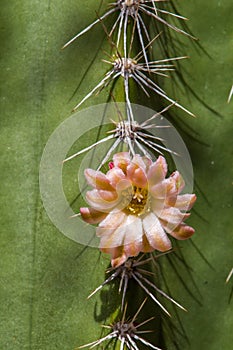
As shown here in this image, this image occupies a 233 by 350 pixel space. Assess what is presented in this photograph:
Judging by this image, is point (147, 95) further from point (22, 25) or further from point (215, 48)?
point (22, 25)

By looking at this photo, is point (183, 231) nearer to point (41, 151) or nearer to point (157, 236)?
point (157, 236)

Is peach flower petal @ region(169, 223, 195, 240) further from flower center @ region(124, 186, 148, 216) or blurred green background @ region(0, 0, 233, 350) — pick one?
blurred green background @ region(0, 0, 233, 350)

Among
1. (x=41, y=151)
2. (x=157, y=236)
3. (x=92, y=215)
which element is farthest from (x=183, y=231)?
(x=41, y=151)

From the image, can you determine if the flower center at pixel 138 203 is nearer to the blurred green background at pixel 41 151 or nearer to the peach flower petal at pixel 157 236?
the peach flower petal at pixel 157 236

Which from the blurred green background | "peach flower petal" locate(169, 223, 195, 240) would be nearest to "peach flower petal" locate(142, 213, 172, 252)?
"peach flower petal" locate(169, 223, 195, 240)

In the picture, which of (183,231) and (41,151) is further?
(41,151)
